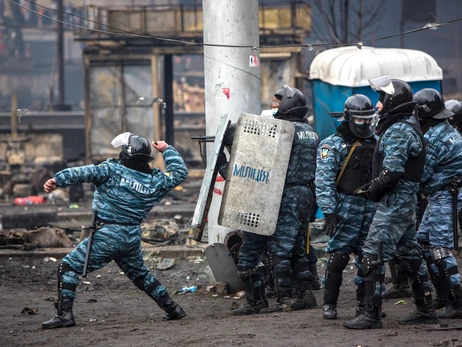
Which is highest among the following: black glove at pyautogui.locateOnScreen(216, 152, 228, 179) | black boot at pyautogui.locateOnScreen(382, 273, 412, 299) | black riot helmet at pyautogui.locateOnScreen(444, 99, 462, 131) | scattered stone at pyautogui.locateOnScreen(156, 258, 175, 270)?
black riot helmet at pyautogui.locateOnScreen(444, 99, 462, 131)

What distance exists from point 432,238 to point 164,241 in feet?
19.7

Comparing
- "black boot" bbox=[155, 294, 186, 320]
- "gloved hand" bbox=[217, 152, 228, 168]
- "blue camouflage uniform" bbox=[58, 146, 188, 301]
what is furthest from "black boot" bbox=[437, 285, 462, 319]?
"blue camouflage uniform" bbox=[58, 146, 188, 301]

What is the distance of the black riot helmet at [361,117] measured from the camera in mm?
7320

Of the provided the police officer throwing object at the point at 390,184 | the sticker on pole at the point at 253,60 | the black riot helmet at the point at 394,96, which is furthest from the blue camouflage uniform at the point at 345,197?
the sticker on pole at the point at 253,60

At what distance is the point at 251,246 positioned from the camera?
841cm

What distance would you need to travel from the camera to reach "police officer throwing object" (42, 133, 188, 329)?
785 cm

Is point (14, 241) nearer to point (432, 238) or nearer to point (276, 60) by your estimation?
point (432, 238)

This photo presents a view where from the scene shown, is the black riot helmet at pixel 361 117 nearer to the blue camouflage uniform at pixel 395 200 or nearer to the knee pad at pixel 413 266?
the blue camouflage uniform at pixel 395 200

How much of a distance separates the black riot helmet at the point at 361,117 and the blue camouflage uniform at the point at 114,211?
1795 millimetres

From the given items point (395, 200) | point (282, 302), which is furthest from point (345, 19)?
point (395, 200)

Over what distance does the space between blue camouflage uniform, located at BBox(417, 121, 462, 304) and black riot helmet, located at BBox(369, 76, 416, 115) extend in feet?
2.43

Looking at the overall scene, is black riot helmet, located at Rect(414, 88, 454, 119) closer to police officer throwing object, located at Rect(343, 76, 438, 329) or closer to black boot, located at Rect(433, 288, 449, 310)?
police officer throwing object, located at Rect(343, 76, 438, 329)

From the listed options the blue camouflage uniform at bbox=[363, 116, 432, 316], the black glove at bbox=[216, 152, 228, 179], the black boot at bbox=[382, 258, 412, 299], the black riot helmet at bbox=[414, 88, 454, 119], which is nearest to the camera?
the blue camouflage uniform at bbox=[363, 116, 432, 316]

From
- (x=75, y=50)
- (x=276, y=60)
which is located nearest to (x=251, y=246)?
(x=276, y=60)
